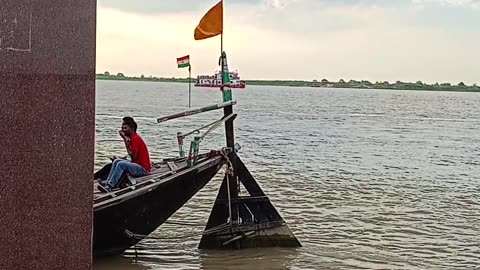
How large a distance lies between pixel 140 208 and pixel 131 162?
1.03m

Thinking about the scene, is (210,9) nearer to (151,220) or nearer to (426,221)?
(151,220)

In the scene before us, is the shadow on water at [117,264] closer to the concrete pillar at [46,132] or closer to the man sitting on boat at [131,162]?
the man sitting on boat at [131,162]

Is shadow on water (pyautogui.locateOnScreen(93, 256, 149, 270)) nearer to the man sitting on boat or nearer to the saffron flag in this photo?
the man sitting on boat

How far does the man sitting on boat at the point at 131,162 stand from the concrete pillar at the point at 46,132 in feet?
20.5

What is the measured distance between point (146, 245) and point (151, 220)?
1940mm

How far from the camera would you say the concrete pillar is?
3.43 m

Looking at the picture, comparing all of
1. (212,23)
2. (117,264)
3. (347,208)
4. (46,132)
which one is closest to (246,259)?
(117,264)

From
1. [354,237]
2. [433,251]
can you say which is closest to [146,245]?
[354,237]

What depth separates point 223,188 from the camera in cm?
1127

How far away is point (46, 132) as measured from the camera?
11.9ft

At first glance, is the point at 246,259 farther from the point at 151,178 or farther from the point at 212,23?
the point at 212,23

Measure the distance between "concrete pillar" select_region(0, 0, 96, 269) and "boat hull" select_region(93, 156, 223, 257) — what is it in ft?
17.4

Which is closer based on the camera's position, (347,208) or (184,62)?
(184,62)

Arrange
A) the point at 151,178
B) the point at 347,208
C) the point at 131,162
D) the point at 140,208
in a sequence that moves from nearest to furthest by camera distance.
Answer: the point at 140,208 < the point at 151,178 < the point at 131,162 < the point at 347,208
